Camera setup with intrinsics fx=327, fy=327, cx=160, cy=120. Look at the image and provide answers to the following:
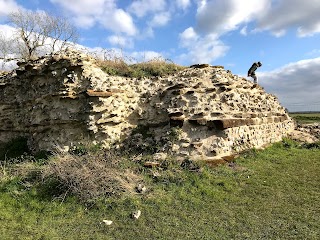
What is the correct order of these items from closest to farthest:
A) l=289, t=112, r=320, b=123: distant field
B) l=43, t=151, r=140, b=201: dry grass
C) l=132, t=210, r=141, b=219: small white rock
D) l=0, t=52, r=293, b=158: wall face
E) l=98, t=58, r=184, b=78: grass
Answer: l=132, t=210, r=141, b=219: small white rock, l=43, t=151, r=140, b=201: dry grass, l=0, t=52, r=293, b=158: wall face, l=98, t=58, r=184, b=78: grass, l=289, t=112, r=320, b=123: distant field

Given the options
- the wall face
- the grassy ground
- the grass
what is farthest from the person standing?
the grassy ground

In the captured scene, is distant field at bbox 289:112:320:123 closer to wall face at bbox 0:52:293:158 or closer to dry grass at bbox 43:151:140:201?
wall face at bbox 0:52:293:158

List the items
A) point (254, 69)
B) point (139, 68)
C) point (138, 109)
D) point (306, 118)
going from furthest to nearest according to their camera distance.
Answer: point (306, 118)
point (254, 69)
point (139, 68)
point (138, 109)

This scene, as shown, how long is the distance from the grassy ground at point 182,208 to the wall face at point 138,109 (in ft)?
3.80

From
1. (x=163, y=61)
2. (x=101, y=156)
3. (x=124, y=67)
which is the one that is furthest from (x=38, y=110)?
(x=163, y=61)

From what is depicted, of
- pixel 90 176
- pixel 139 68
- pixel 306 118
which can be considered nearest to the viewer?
pixel 90 176

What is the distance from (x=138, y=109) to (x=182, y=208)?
4.30 metres

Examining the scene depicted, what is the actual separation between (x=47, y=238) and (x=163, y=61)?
8207 mm

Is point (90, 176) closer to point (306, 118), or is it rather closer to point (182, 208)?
point (182, 208)

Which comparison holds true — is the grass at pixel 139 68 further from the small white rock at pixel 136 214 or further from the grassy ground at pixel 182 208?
the small white rock at pixel 136 214

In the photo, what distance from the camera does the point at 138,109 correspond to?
990cm

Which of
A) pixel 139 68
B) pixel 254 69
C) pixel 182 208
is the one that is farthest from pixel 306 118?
pixel 182 208

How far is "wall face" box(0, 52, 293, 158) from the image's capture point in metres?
8.88

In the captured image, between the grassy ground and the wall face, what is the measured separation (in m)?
1.16
